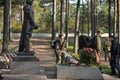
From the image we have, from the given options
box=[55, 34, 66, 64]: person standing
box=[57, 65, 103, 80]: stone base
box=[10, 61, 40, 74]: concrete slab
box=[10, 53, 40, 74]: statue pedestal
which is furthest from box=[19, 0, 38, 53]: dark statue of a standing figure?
box=[55, 34, 66, 64]: person standing

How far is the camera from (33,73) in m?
16.1

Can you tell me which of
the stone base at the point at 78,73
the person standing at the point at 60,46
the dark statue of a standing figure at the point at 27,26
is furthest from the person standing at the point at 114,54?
the dark statue of a standing figure at the point at 27,26

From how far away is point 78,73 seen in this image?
1627 cm

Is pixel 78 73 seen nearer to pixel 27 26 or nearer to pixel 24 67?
pixel 24 67

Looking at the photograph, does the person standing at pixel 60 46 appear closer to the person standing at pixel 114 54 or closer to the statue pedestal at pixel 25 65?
the person standing at pixel 114 54

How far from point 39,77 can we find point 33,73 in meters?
0.87

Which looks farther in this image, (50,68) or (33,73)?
(50,68)

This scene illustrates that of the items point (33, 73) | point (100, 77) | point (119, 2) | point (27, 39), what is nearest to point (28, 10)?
point (27, 39)

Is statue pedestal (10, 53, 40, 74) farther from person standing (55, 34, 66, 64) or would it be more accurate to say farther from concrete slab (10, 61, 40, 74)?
person standing (55, 34, 66, 64)

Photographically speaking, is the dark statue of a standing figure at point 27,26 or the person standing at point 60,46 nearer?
the dark statue of a standing figure at point 27,26

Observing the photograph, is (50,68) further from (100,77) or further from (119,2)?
(119,2)

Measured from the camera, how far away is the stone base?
1617 centimetres

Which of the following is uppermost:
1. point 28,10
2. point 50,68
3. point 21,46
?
point 28,10

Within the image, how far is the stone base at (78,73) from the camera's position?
1617 centimetres
